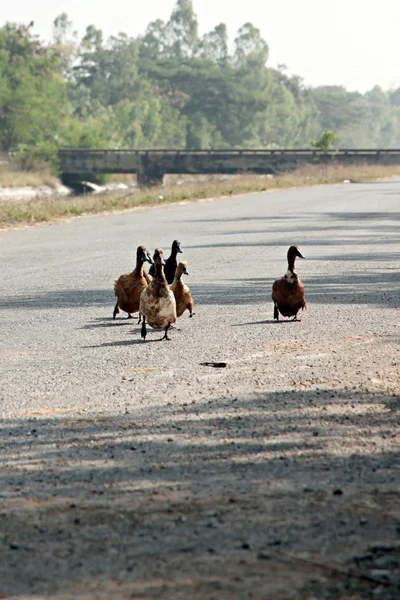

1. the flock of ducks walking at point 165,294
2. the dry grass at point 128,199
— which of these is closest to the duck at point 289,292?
the flock of ducks walking at point 165,294

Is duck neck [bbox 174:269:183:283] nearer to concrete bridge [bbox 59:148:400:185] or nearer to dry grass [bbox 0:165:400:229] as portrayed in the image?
dry grass [bbox 0:165:400:229]

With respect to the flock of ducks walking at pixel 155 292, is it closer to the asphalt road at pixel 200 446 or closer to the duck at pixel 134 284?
the duck at pixel 134 284

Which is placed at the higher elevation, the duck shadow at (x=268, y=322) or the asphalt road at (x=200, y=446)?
the asphalt road at (x=200, y=446)

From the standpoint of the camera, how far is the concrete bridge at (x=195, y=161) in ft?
333

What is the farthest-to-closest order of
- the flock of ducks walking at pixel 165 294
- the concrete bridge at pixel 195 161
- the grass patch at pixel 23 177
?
the concrete bridge at pixel 195 161 < the grass patch at pixel 23 177 < the flock of ducks walking at pixel 165 294

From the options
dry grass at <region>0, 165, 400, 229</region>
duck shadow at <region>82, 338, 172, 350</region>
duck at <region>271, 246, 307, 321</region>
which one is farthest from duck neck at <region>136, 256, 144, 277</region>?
dry grass at <region>0, 165, 400, 229</region>

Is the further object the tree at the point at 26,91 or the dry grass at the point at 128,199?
the tree at the point at 26,91

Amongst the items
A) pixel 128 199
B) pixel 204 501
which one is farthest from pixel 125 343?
pixel 128 199

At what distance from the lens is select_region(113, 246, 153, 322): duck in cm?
1161

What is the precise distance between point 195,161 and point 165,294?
325 feet

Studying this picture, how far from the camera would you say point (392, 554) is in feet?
16.0

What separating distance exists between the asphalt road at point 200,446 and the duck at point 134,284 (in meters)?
0.26

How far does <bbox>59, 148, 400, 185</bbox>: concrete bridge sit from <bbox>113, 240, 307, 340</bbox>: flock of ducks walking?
291 ft

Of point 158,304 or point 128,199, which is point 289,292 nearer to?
point 158,304
